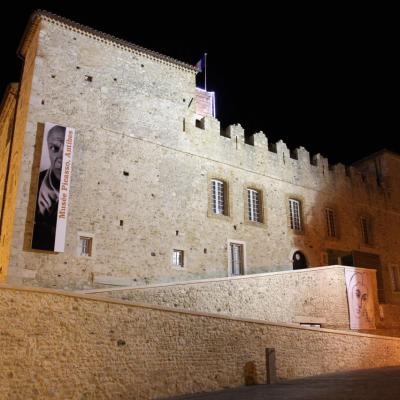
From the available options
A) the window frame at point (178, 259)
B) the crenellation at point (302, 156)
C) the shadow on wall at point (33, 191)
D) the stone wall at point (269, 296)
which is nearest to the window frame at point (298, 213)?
the crenellation at point (302, 156)

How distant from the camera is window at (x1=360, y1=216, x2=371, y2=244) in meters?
23.3

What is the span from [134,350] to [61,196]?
612 cm

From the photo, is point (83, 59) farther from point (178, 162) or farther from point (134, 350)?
point (134, 350)

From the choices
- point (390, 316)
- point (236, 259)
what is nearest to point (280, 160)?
point (236, 259)

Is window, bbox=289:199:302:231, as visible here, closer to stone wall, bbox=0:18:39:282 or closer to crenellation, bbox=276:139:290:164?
crenellation, bbox=276:139:290:164

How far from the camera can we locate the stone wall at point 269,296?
14000 millimetres

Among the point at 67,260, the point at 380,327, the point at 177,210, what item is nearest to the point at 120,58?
the point at 177,210

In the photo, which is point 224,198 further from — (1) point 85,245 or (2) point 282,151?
(1) point 85,245

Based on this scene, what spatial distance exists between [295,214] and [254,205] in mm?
2411

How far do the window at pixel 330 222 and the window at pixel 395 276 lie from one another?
4.21m

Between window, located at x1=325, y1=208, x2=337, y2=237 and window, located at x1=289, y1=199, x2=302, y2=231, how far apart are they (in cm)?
184

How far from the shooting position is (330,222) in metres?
22.2

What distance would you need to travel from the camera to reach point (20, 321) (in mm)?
8773

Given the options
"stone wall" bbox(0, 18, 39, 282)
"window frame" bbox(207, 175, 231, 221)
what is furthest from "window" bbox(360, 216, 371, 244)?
"stone wall" bbox(0, 18, 39, 282)
